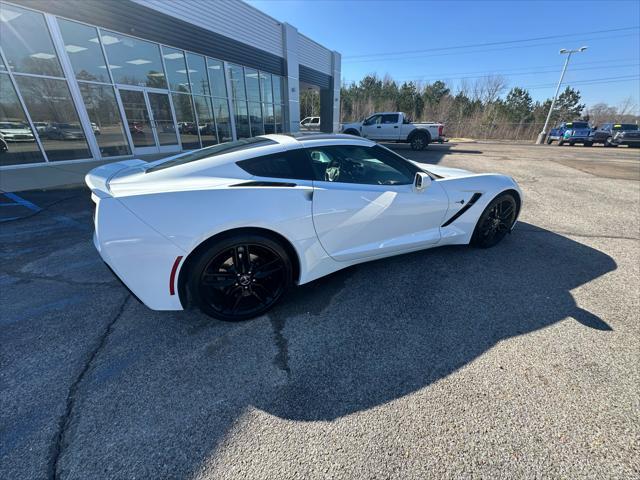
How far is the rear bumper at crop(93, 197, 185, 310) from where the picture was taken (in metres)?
1.90

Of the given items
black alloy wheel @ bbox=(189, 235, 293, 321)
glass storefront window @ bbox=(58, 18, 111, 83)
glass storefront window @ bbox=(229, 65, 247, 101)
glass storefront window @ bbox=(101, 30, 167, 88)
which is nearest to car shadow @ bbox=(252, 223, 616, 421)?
black alloy wheel @ bbox=(189, 235, 293, 321)

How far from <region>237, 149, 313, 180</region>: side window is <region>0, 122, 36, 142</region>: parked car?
954 cm

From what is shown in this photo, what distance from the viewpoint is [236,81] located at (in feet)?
44.6

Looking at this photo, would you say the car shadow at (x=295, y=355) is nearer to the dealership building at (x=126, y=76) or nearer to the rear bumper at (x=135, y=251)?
the rear bumper at (x=135, y=251)

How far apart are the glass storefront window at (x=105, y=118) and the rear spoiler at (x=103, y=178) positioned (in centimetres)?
812

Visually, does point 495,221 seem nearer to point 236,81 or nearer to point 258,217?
point 258,217

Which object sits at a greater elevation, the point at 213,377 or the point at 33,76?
the point at 33,76

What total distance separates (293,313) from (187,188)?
4.34 feet

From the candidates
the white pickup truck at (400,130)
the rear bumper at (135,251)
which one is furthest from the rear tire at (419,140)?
the rear bumper at (135,251)

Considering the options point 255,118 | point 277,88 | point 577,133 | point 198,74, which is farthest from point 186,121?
point 577,133

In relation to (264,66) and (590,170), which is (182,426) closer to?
(590,170)

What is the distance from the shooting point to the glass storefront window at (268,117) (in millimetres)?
15914

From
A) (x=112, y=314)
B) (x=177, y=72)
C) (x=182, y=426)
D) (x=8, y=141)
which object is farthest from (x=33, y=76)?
(x=182, y=426)

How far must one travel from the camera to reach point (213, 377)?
188 centimetres
